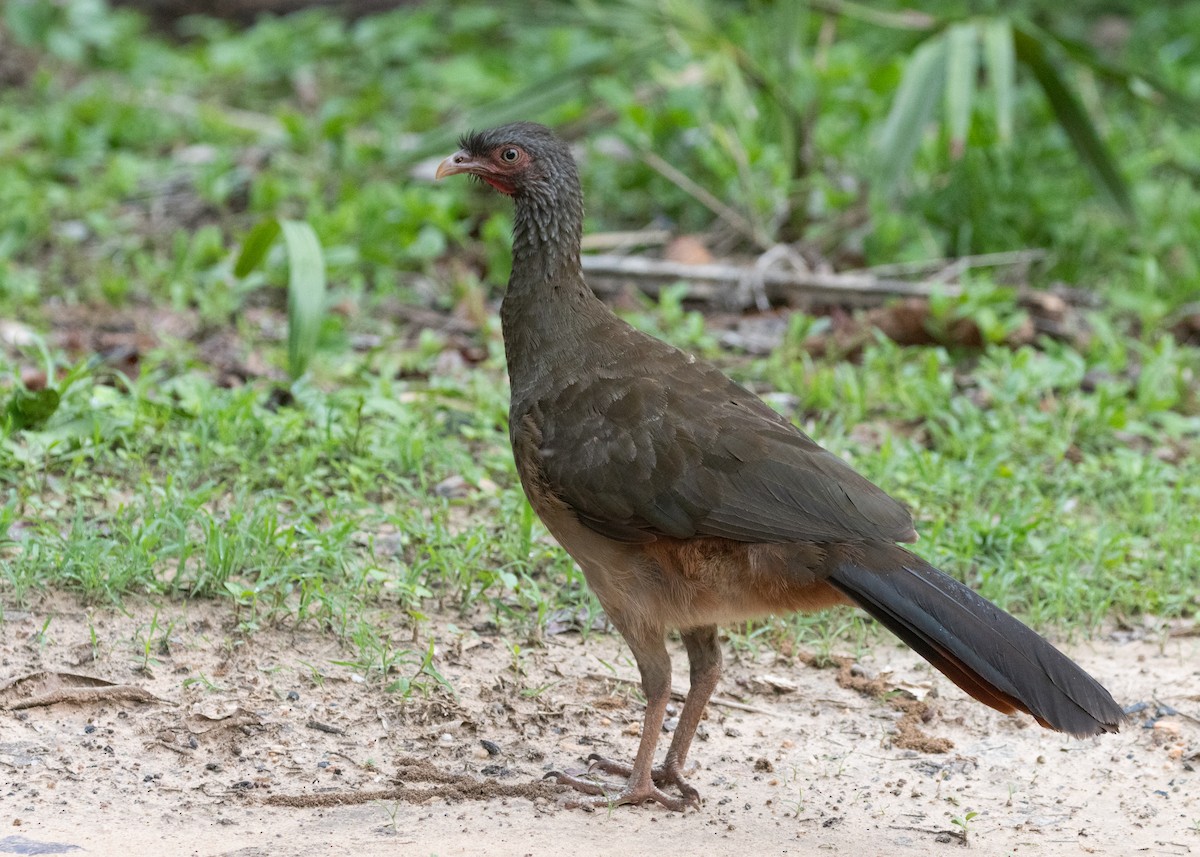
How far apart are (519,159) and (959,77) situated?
3389 mm

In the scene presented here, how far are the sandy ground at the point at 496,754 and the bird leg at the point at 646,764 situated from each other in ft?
0.15

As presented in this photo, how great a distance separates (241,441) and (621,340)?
1.89 m

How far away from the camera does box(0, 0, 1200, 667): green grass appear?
4.84 metres

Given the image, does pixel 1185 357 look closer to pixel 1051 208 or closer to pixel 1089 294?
pixel 1089 294

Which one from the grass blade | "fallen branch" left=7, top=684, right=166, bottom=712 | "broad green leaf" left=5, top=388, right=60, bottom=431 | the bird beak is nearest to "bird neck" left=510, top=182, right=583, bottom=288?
the bird beak

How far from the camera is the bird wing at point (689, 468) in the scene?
3.80 meters

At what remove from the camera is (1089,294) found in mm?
7648

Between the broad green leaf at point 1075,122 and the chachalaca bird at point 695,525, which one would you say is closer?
the chachalaca bird at point 695,525

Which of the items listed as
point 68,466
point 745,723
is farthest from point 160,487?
point 745,723

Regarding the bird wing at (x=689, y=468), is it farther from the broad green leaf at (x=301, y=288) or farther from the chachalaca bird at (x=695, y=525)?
the broad green leaf at (x=301, y=288)

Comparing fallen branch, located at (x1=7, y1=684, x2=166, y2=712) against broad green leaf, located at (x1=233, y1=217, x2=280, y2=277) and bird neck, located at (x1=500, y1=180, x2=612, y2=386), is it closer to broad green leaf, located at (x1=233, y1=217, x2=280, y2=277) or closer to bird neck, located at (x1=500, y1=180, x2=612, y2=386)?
bird neck, located at (x1=500, y1=180, x2=612, y2=386)

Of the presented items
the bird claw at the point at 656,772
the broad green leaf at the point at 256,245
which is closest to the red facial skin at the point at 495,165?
the bird claw at the point at 656,772

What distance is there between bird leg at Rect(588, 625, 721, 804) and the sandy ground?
10 centimetres

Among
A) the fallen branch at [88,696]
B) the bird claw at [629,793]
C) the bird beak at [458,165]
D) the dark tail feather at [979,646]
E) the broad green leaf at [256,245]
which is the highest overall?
the bird beak at [458,165]
